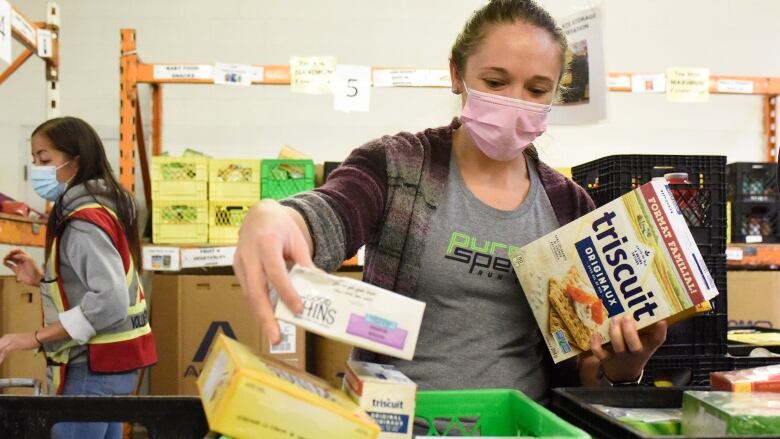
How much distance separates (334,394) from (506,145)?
706 millimetres

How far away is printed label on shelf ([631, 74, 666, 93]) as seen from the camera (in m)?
3.84

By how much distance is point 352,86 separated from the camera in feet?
11.5

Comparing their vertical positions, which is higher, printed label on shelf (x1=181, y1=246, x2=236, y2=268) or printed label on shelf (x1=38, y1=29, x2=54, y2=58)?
printed label on shelf (x1=38, y1=29, x2=54, y2=58)

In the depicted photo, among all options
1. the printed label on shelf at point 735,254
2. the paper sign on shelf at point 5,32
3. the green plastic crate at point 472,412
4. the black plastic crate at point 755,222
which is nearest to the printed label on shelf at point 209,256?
the paper sign on shelf at point 5,32

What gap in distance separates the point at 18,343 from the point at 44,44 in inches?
64.1

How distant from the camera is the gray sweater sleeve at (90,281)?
6.75 feet

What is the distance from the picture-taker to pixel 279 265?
2.43 ft

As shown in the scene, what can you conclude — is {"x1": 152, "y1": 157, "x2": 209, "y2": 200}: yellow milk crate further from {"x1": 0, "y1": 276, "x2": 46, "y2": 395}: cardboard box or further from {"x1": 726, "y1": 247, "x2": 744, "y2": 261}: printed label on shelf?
{"x1": 726, "y1": 247, "x2": 744, "y2": 261}: printed label on shelf

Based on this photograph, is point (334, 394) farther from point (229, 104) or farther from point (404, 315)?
point (229, 104)

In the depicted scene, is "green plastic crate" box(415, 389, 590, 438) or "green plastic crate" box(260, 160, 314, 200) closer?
"green plastic crate" box(415, 389, 590, 438)

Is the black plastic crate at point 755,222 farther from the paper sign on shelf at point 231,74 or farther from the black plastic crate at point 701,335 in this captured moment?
Result: the paper sign on shelf at point 231,74

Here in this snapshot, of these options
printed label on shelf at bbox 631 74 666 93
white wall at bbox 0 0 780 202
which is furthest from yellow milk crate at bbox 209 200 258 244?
printed label on shelf at bbox 631 74 666 93

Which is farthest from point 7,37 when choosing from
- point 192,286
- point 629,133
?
point 629,133

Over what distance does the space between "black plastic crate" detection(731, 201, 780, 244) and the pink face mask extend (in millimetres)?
3163
